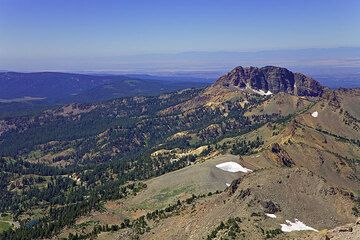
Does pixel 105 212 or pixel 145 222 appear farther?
pixel 105 212

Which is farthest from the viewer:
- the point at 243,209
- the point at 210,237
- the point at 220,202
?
the point at 220,202

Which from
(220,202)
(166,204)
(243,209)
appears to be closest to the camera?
(243,209)

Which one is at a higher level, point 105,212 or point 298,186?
point 298,186

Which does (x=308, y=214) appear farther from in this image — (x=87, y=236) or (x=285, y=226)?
(x=87, y=236)

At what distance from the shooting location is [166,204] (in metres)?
188

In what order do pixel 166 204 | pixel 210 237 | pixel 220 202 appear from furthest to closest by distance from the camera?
pixel 166 204 → pixel 220 202 → pixel 210 237

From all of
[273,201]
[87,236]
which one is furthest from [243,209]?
[87,236]

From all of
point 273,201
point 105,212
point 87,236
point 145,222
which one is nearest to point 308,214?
point 273,201

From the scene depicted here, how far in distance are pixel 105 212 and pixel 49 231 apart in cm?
2318

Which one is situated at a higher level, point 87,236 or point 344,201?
point 344,201

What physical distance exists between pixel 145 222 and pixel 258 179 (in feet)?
124

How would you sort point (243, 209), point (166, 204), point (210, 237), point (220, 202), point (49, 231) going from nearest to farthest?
point (210, 237) < point (243, 209) < point (220, 202) < point (49, 231) < point (166, 204)

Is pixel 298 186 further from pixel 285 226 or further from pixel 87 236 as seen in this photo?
pixel 87 236

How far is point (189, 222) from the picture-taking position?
143m
